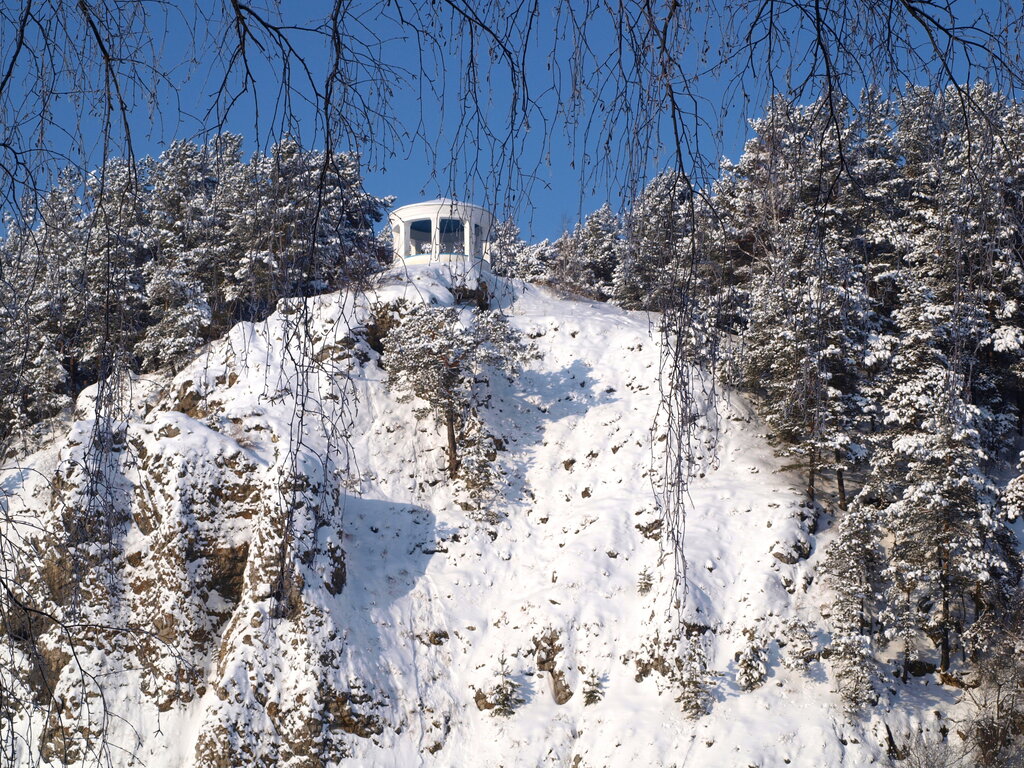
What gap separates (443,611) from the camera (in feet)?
56.9

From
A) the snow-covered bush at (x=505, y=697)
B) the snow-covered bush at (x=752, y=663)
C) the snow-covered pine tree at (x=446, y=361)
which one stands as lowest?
the snow-covered bush at (x=505, y=697)

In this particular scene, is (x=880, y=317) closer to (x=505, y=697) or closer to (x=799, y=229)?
(x=799, y=229)

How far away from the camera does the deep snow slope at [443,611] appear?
13.6 m

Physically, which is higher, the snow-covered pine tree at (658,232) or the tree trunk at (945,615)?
the snow-covered pine tree at (658,232)

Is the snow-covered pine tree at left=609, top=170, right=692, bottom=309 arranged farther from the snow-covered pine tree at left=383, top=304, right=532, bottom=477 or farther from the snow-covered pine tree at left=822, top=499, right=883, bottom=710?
the snow-covered pine tree at left=383, top=304, right=532, bottom=477

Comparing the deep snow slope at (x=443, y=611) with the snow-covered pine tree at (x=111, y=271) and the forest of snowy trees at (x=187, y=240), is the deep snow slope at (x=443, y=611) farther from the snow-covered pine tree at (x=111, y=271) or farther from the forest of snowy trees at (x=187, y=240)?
the snow-covered pine tree at (x=111, y=271)

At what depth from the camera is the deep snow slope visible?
44.6ft

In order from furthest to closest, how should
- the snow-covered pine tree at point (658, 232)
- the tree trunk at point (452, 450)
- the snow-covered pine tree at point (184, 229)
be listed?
the tree trunk at point (452, 450)
the snow-covered pine tree at point (184, 229)
the snow-covered pine tree at point (658, 232)

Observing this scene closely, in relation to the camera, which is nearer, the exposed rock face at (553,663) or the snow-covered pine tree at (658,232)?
the snow-covered pine tree at (658,232)

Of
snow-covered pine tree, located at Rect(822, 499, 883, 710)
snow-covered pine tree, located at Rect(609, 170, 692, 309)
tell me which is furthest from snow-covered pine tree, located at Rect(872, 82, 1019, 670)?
snow-covered pine tree, located at Rect(609, 170, 692, 309)

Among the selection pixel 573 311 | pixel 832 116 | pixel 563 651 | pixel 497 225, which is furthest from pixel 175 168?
pixel 573 311

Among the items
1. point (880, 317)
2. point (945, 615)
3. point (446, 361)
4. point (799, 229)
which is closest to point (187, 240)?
point (799, 229)

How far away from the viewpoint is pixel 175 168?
117 inches

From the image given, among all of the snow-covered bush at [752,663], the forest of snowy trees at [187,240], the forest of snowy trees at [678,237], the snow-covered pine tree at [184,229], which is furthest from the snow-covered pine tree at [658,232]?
the snow-covered bush at [752,663]
